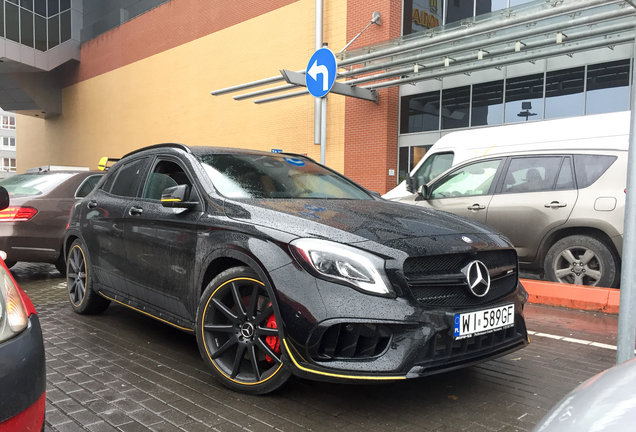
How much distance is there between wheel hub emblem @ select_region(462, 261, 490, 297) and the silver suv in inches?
150

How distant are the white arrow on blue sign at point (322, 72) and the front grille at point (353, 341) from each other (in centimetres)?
466

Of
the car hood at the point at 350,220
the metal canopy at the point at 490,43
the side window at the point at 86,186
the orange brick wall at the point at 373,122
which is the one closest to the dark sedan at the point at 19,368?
the car hood at the point at 350,220

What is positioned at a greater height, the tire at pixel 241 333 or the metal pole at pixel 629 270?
the metal pole at pixel 629 270

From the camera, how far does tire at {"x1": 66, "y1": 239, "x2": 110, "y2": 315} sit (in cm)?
504

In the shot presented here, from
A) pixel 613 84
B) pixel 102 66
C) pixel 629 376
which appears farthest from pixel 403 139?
pixel 102 66

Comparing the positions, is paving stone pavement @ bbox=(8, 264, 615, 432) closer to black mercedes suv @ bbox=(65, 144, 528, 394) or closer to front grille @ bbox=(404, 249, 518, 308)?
black mercedes suv @ bbox=(65, 144, 528, 394)

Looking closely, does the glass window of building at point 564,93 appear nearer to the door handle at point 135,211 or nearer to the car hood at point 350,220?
the car hood at point 350,220

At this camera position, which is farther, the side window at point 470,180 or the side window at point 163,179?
the side window at point 470,180

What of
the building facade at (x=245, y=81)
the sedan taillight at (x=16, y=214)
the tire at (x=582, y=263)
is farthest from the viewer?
the building facade at (x=245, y=81)

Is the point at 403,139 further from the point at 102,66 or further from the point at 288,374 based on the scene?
the point at 102,66

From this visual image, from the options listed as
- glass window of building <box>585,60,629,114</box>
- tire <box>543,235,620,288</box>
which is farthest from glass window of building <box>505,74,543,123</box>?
tire <box>543,235,620,288</box>

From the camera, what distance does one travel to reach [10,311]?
2.00 m

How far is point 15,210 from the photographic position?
23.1 feet

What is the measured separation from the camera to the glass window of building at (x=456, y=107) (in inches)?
607
